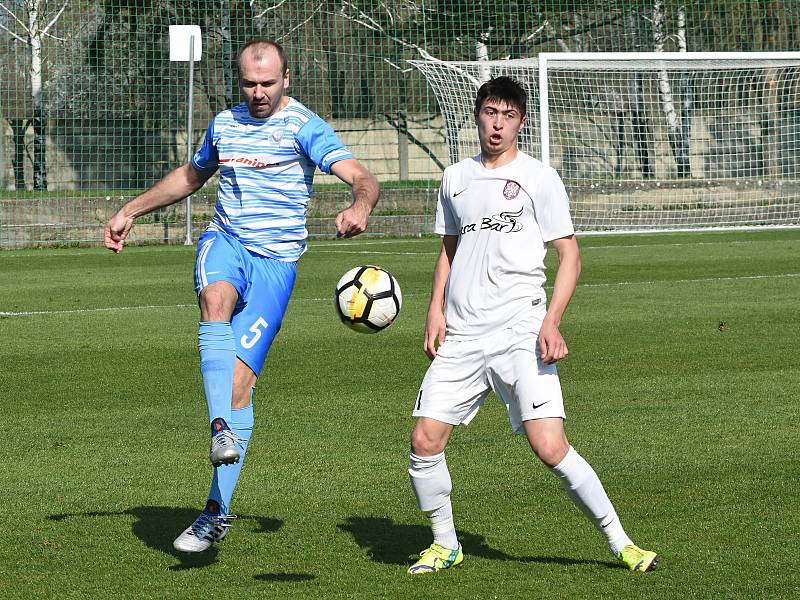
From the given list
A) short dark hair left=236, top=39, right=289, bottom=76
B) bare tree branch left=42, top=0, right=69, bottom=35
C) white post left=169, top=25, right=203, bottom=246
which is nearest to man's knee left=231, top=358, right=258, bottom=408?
short dark hair left=236, top=39, right=289, bottom=76

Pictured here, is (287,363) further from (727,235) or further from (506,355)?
(727,235)

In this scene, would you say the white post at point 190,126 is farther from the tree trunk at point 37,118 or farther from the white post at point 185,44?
the tree trunk at point 37,118

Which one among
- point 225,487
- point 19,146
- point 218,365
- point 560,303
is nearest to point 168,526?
point 225,487

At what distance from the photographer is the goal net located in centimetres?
2381

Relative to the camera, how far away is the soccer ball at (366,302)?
5.39 m

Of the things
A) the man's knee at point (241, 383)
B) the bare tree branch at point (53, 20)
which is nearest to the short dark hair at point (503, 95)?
the man's knee at point (241, 383)

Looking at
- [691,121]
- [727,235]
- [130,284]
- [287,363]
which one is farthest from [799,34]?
[287,363]

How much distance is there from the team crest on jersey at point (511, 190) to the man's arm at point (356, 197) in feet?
1.66

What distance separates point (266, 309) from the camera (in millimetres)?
5461

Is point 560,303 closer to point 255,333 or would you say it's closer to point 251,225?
point 255,333

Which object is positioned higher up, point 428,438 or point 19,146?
point 19,146

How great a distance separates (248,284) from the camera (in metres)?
5.43

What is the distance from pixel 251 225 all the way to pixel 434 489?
136 centimetres

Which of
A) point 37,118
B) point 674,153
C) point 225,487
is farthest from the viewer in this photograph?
point 674,153
